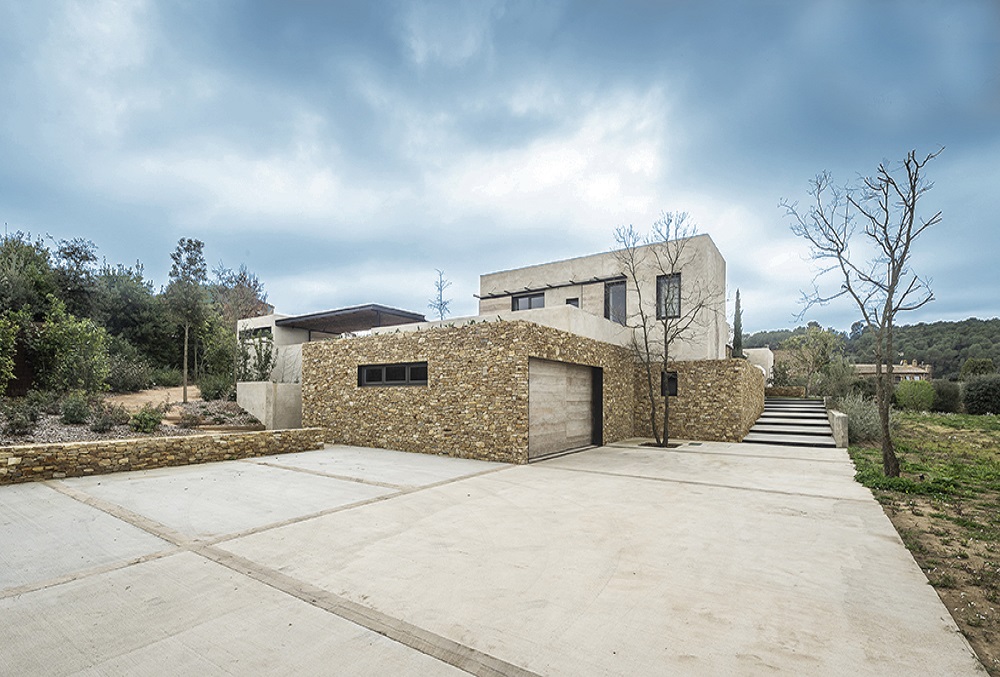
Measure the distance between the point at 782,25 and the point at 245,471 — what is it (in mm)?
12541

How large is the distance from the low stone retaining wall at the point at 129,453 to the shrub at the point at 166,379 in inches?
413

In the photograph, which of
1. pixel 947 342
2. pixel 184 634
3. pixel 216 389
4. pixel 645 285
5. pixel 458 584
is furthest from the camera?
pixel 947 342

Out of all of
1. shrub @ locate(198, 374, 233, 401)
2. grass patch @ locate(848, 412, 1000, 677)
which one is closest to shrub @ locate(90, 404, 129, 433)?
shrub @ locate(198, 374, 233, 401)

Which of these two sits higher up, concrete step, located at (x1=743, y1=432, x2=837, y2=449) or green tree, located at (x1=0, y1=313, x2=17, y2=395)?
green tree, located at (x1=0, y1=313, x2=17, y2=395)

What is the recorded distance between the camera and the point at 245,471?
8.23 m

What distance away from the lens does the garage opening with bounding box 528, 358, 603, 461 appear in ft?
32.3

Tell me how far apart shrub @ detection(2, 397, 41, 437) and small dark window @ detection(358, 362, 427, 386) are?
6.35m

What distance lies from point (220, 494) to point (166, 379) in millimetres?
14402

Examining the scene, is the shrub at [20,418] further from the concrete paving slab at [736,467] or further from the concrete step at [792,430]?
the concrete step at [792,430]

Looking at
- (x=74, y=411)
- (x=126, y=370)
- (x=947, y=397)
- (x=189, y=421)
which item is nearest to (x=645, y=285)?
(x=189, y=421)

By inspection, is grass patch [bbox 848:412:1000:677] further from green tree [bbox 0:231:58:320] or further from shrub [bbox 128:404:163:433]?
green tree [bbox 0:231:58:320]

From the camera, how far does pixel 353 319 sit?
17906 millimetres

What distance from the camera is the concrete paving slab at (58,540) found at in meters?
3.71

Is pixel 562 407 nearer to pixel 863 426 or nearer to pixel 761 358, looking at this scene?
pixel 863 426
